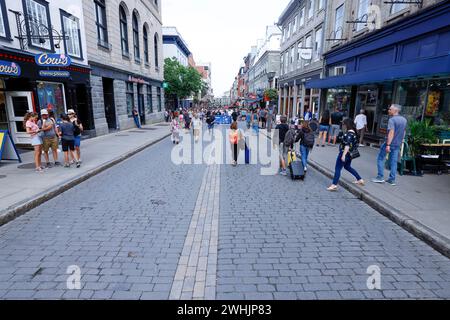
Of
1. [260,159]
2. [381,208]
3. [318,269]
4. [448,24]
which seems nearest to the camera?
[318,269]

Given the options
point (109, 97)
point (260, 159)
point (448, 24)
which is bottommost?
point (260, 159)

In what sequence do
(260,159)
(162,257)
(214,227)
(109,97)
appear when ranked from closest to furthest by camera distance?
(162,257), (214,227), (260,159), (109,97)

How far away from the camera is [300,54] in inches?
799

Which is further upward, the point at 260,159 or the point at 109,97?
the point at 109,97

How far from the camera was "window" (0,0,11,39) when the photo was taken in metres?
9.29

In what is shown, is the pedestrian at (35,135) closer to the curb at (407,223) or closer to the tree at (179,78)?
the curb at (407,223)

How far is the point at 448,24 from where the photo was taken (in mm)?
8375

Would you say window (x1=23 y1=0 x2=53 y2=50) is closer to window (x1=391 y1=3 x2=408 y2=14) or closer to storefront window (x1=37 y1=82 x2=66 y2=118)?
storefront window (x1=37 y1=82 x2=66 y2=118)

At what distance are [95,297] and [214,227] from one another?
2.13 meters

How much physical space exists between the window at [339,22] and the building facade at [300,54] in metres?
1.66

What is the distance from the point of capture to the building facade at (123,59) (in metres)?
15.9

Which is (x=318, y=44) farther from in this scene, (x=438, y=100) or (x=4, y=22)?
(x=4, y=22)
